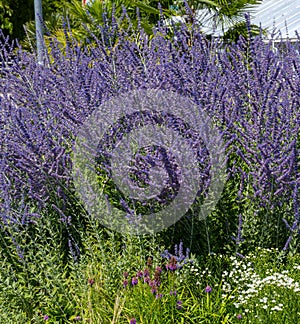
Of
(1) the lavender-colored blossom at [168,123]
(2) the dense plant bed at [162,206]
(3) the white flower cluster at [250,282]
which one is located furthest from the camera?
(1) the lavender-colored blossom at [168,123]

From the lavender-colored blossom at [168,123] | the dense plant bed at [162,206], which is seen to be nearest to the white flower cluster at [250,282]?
the dense plant bed at [162,206]

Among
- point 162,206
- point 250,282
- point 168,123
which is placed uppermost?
point 168,123

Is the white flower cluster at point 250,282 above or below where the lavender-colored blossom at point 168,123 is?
below

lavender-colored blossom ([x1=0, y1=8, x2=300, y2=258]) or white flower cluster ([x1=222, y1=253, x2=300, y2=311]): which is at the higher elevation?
lavender-colored blossom ([x1=0, y1=8, x2=300, y2=258])

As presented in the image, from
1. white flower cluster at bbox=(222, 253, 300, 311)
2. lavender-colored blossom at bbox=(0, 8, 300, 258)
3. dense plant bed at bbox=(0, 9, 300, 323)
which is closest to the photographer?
white flower cluster at bbox=(222, 253, 300, 311)

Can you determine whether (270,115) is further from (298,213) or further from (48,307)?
(48,307)

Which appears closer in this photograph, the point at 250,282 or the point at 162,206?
the point at 250,282

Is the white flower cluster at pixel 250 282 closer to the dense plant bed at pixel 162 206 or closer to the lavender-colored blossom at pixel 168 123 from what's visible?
the dense plant bed at pixel 162 206

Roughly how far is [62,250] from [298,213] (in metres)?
1.58

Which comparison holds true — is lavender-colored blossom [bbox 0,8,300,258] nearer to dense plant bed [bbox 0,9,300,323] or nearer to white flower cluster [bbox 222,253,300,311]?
dense plant bed [bbox 0,9,300,323]

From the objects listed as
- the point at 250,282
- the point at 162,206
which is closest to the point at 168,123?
the point at 162,206

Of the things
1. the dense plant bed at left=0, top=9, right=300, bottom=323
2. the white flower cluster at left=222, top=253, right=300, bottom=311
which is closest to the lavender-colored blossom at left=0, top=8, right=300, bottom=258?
the dense plant bed at left=0, top=9, right=300, bottom=323

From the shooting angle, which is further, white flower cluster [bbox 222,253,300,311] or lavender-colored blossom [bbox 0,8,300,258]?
lavender-colored blossom [bbox 0,8,300,258]

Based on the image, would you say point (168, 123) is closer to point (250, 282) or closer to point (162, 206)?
point (162, 206)
